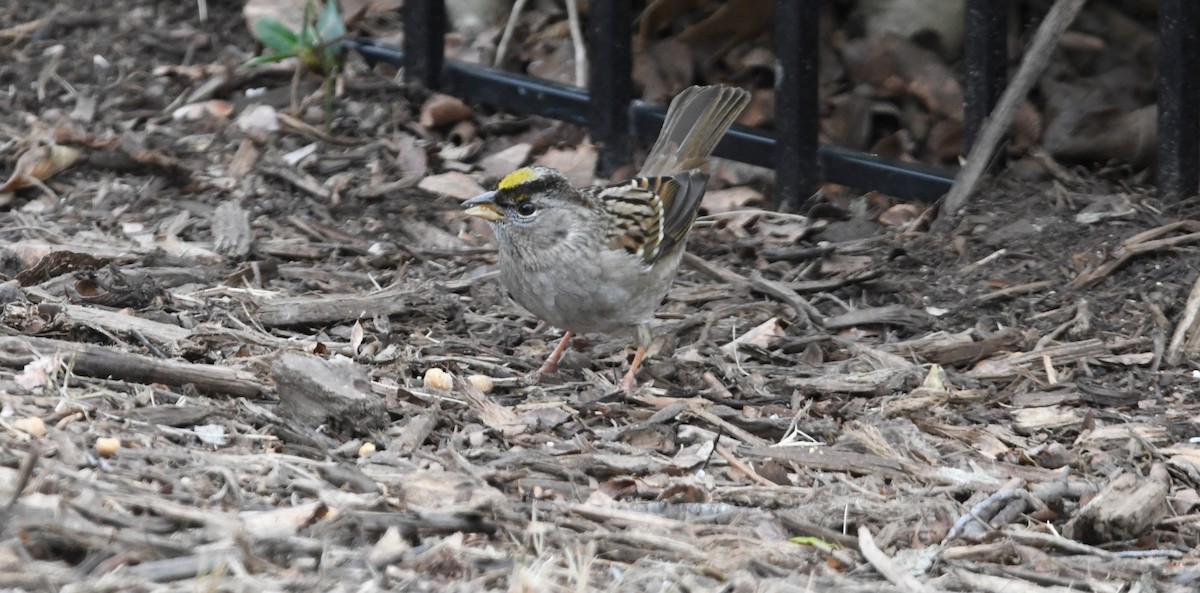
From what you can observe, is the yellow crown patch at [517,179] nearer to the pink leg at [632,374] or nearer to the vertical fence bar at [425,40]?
the pink leg at [632,374]

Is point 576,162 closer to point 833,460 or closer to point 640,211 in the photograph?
point 640,211

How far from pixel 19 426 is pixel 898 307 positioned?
331cm

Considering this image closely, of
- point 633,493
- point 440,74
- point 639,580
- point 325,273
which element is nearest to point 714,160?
point 440,74

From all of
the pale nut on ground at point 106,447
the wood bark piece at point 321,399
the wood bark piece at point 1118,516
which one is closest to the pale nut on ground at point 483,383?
the wood bark piece at point 321,399

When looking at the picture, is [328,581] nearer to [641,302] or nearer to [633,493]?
[633,493]

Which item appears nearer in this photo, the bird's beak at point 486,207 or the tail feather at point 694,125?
the bird's beak at point 486,207

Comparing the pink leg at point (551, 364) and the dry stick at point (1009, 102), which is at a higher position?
the dry stick at point (1009, 102)

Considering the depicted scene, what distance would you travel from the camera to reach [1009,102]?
602 cm

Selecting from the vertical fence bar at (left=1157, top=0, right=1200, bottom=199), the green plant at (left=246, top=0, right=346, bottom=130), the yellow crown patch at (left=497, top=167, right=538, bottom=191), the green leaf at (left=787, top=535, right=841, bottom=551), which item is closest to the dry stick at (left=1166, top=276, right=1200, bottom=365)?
the vertical fence bar at (left=1157, top=0, right=1200, bottom=199)

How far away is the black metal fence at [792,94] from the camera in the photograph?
570 centimetres

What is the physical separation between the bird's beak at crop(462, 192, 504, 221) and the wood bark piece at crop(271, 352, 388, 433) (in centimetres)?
131

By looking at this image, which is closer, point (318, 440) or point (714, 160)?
point (318, 440)

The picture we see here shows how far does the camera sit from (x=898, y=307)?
568cm

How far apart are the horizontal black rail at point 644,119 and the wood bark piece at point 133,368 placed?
305 cm
